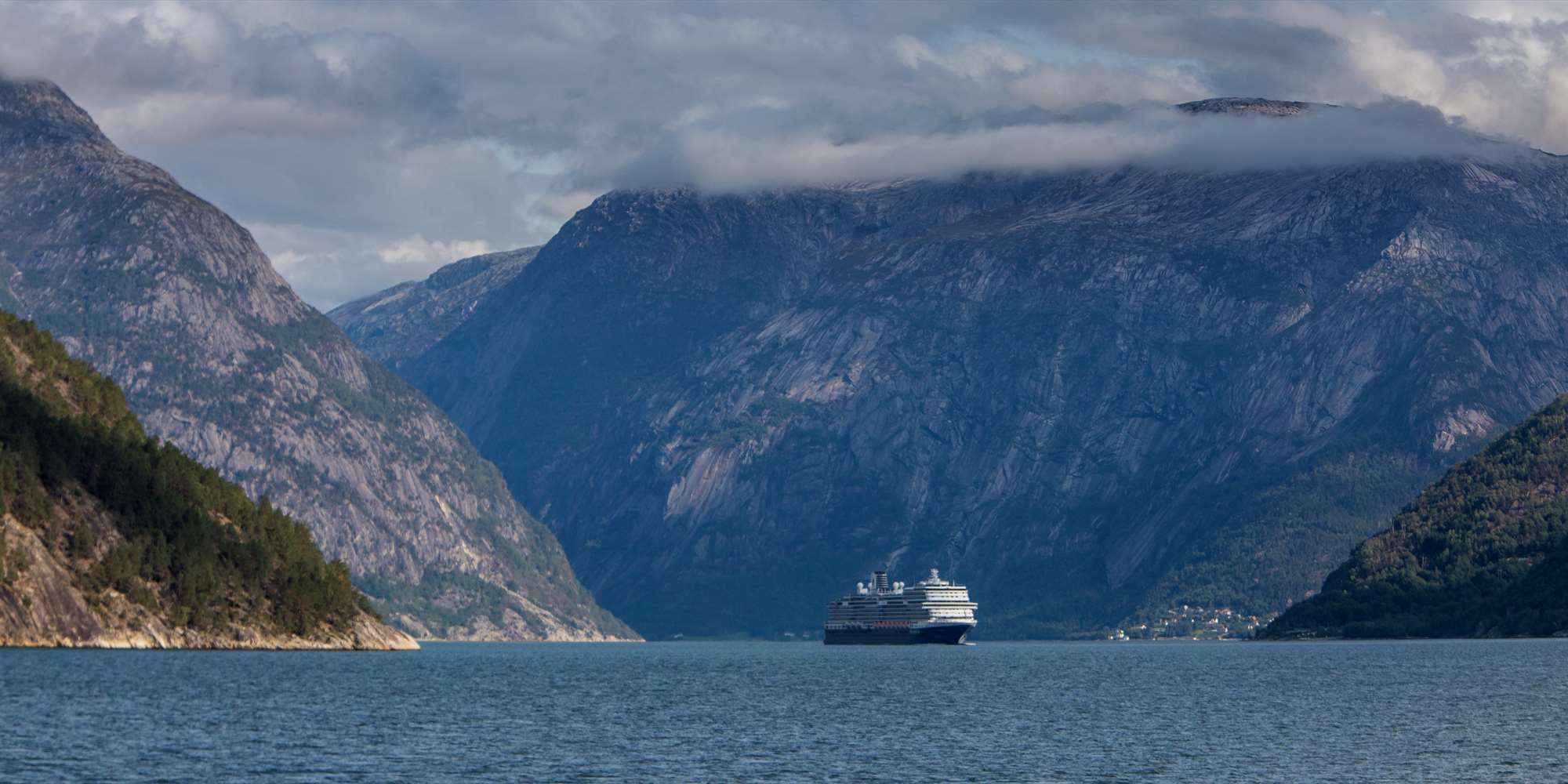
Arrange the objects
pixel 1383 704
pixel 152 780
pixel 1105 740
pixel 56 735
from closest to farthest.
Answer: pixel 152 780
pixel 56 735
pixel 1105 740
pixel 1383 704

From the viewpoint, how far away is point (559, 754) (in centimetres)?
14675

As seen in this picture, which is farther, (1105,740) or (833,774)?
(1105,740)

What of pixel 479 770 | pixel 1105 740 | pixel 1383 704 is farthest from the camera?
pixel 1383 704

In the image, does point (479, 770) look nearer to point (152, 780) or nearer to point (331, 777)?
point (331, 777)

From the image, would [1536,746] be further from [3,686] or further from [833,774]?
[3,686]

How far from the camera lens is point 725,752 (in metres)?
150

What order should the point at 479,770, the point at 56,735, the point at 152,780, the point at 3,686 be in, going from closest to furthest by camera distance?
the point at 152,780, the point at 479,770, the point at 56,735, the point at 3,686

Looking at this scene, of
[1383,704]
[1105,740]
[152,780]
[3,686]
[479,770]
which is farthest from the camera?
[1383,704]

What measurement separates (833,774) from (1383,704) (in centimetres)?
8344

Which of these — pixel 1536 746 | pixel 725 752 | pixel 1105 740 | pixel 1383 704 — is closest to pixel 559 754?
pixel 725 752

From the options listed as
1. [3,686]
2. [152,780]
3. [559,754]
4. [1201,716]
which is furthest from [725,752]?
[3,686]

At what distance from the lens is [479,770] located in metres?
135

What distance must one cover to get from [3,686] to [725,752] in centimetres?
7156

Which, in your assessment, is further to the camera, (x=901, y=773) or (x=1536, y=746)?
(x=1536, y=746)
